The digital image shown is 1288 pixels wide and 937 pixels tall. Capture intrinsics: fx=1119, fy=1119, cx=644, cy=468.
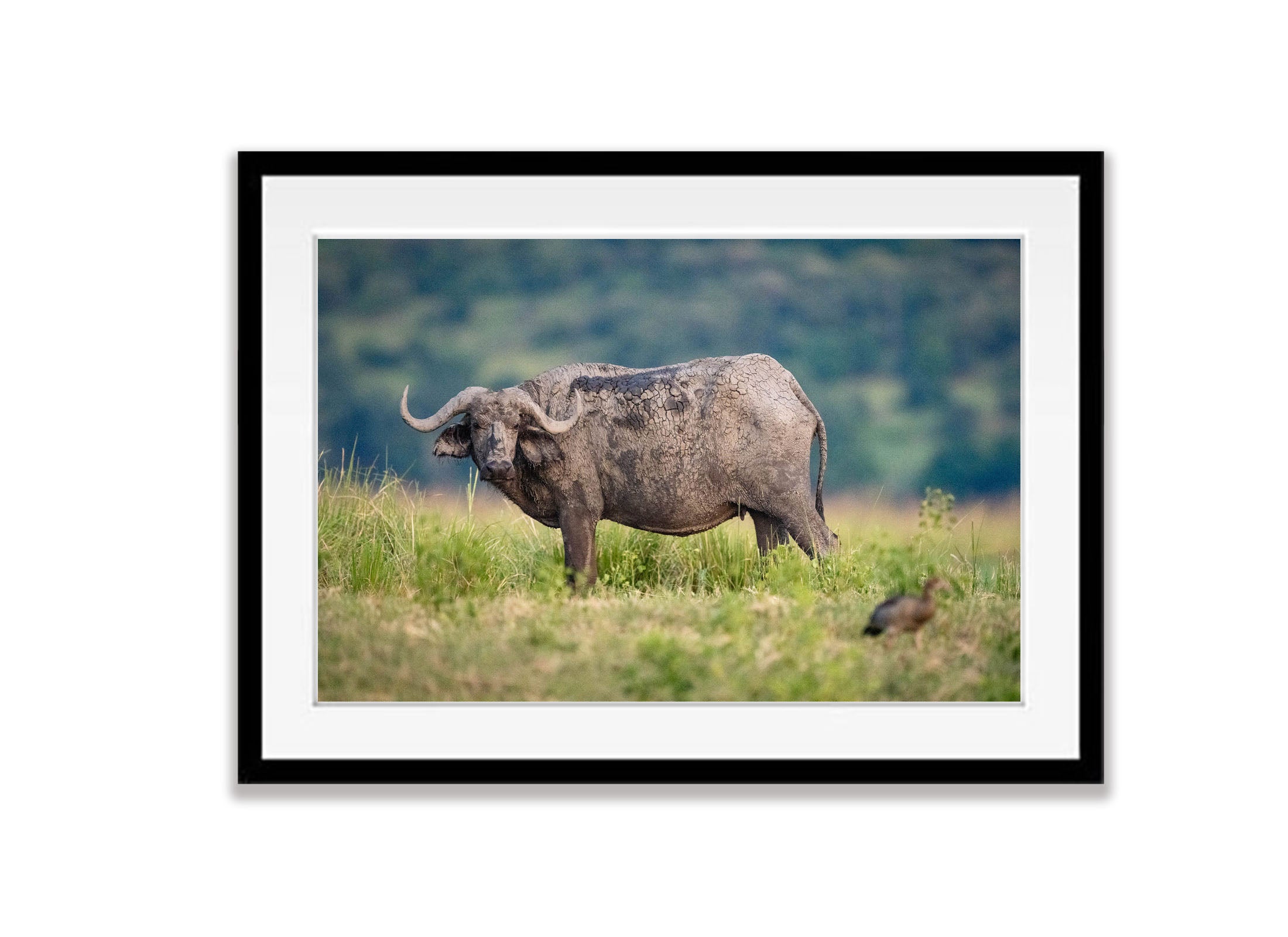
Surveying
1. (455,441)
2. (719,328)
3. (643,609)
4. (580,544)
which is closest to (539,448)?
(455,441)

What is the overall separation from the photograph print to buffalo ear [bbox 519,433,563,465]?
15 mm

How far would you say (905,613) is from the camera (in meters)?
5.61

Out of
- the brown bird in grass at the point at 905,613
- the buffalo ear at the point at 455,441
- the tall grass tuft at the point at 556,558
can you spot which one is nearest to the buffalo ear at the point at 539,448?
the buffalo ear at the point at 455,441

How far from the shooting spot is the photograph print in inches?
216

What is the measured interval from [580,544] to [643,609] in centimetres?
102

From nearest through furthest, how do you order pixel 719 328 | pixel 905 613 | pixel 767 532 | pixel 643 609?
pixel 905 613
pixel 643 609
pixel 767 532
pixel 719 328

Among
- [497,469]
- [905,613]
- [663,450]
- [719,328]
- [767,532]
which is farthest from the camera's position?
[719,328]

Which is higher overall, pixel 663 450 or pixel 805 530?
pixel 663 450

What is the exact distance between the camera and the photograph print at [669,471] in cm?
548

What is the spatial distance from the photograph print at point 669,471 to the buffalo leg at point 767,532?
0.9 inches

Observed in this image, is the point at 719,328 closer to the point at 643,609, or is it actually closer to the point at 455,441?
the point at 455,441

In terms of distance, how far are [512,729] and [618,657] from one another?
67cm
